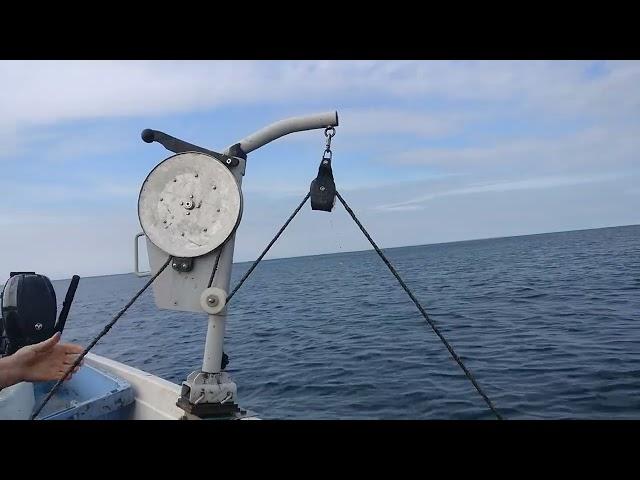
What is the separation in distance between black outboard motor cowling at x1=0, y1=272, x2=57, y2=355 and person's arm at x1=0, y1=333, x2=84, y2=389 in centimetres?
187

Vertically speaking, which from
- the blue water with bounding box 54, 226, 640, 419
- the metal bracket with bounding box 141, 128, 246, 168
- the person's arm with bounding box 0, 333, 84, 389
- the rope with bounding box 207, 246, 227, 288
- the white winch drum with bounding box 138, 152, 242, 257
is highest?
the metal bracket with bounding box 141, 128, 246, 168

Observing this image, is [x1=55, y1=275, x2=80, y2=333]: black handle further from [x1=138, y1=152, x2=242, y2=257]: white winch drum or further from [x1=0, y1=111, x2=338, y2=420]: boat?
[x1=138, y1=152, x2=242, y2=257]: white winch drum

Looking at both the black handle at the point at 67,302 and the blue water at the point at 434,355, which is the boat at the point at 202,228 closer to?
the blue water at the point at 434,355

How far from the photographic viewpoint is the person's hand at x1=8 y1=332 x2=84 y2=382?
2.69m

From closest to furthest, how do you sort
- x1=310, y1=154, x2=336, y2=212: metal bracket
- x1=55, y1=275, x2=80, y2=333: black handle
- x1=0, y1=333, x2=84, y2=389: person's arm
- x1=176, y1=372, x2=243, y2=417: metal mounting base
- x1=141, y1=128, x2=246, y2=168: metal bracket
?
x1=0, y1=333, x2=84, y2=389: person's arm, x1=310, y1=154, x2=336, y2=212: metal bracket, x1=141, y1=128, x2=246, y2=168: metal bracket, x1=176, y1=372, x2=243, y2=417: metal mounting base, x1=55, y1=275, x2=80, y2=333: black handle

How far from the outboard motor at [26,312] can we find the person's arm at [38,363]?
61.9 inches

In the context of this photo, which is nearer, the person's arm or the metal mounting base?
the person's arm

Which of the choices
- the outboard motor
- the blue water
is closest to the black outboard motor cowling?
the outboard motor

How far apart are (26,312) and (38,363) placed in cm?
197

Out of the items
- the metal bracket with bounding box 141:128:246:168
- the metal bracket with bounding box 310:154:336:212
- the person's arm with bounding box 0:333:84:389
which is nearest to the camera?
the person's arm with bounding box 0:333:84:389

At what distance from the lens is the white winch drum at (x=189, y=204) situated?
Answer: 3.47 metres

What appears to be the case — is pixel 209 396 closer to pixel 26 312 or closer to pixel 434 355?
pixel 26 312
